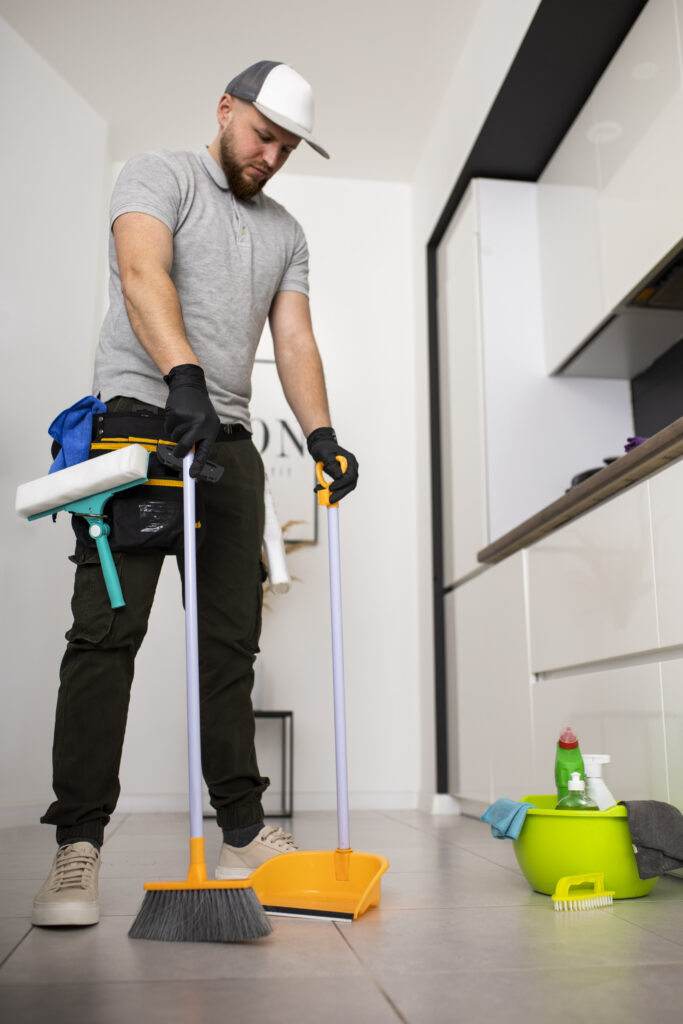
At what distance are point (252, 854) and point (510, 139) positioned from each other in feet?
8.05

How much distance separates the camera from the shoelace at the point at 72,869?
1231 millimetres

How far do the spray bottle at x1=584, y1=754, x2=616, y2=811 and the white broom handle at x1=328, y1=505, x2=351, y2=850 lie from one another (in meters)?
0.45

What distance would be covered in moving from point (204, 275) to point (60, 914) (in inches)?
43.2

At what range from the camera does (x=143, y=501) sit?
1.42 m

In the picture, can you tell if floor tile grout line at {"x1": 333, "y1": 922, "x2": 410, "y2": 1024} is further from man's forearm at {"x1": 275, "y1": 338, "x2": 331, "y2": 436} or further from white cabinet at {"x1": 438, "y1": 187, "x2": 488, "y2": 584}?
white cabinet at {"x1": 438, "y1": 187, "x2": 488, "y2": 584}

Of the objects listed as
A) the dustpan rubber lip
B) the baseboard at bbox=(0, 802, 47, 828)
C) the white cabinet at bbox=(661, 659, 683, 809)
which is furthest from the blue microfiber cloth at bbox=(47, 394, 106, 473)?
the baseboard at bbox=(0, 802, 47, 828)

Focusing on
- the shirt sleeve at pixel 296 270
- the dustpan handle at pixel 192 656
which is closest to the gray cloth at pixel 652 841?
the dustpan handle at pixel 192 656

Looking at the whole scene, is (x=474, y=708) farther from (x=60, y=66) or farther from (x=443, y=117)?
(x=60, y=66)

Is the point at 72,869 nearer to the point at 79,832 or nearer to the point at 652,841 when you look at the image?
the point at 79,832

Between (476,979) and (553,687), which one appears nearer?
(476,979)

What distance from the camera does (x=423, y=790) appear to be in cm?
342

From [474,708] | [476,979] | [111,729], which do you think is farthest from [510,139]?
[476,979]

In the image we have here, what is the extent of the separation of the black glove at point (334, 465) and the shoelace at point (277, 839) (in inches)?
23.5

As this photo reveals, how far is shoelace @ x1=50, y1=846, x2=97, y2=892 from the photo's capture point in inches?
48.5
